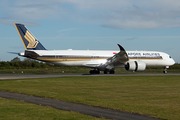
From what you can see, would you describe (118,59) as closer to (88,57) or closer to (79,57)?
(88,57)

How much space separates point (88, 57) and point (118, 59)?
5635 millimetres

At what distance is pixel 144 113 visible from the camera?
10.0 m

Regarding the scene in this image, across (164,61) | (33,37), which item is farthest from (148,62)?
(33,37)

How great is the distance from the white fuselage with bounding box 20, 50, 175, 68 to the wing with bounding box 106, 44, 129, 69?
123 centimetres

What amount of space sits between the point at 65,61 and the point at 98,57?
621cm

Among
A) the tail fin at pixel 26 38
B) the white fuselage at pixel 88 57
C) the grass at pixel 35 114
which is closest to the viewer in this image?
the grass at pixel 35 114

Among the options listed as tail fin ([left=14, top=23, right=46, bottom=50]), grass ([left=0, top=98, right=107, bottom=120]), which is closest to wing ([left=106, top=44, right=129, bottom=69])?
tail fin ([left=14, top=23, right=46, bottom=50])

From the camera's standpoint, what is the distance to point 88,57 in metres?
41.4

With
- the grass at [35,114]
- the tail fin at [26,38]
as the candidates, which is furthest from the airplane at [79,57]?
the grass at [35,114]

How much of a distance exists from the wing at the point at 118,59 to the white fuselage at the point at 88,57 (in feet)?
4.03

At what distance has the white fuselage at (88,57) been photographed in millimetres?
39125

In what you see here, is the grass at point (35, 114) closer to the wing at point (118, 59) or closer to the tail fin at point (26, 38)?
the wing at point (118, 59)

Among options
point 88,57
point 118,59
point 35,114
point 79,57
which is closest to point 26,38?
point 79,57

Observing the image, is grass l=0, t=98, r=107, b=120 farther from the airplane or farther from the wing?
the wing
